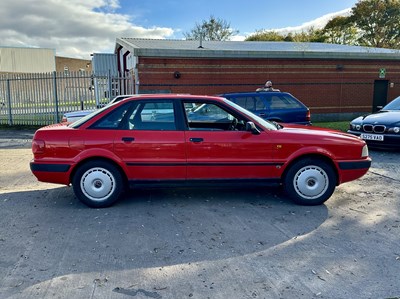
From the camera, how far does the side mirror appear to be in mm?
4367

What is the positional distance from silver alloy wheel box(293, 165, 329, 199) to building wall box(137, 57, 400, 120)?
10.0 metres

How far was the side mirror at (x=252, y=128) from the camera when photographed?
4.37 meters

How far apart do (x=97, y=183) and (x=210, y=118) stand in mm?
1843

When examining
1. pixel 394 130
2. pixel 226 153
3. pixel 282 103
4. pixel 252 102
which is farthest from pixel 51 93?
pixel 394 130

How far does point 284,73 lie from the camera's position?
15.0 m

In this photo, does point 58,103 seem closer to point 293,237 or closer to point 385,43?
point 293,237

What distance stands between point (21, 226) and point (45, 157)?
37.6 inches

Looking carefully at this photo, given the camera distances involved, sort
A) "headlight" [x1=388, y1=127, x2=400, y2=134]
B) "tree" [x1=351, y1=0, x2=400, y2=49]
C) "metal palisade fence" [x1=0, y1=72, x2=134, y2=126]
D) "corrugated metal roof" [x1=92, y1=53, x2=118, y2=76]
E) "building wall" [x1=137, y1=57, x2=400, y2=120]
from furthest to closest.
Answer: "tree" [x1=351, y1=0, x2=400, y2=49]
"corrugated metal roof" [x1=92, y1=53, x2=118, y2=76]
"building wall" [x1=137, y1=57, x2=400, y2=120]
"metal palisade fence" [x1=0, y1=72, x2=134, y2=126]
"headlight" [x1=388, y1=127, x2=400, y2=134]

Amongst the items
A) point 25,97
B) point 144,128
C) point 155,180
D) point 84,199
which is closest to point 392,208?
point 155,180

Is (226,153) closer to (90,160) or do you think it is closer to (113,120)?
(113,120)

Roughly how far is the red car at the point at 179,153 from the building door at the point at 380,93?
13.8m

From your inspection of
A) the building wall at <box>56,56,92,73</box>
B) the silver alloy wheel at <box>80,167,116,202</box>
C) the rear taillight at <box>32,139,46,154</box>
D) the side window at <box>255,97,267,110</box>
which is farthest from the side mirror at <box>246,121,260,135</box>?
the building wall at <box>56,56,92,73</box>

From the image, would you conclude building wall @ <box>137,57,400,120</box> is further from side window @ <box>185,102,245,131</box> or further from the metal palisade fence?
side window @ <box>185,102,245,131</box>

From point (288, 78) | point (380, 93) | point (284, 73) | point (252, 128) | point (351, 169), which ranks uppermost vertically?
point (284, 73)
